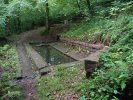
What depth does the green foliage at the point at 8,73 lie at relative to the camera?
7.01 m

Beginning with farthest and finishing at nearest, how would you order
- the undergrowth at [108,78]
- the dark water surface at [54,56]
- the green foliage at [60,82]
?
the dark water surface at [54,56] → the green foliage at [60,82] → the undergrowth at [108,78]

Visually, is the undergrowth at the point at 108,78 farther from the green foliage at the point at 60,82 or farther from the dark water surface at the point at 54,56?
the dark water surface at the point at 54,56

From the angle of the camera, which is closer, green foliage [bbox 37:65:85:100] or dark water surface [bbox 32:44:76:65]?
green foliage [bbox 37:65:85:100]

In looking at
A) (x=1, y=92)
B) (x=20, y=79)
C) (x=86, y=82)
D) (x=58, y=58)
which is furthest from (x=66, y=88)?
(x=58, y=58)

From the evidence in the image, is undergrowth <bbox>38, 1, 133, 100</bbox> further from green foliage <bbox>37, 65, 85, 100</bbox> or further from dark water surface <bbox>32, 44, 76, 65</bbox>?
dark water surface <bbox>32, 44, 76, 65</bbox>

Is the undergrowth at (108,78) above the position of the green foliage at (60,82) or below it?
above

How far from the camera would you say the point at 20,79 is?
30.4 ft

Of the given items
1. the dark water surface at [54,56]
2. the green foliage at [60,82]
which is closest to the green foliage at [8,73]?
the green foliage at [60,82]

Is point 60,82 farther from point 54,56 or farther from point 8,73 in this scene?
point 54,56

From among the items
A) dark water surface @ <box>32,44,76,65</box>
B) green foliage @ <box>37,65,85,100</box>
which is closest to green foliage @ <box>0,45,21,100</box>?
green foliage @ <box>37,65,85,100</box>

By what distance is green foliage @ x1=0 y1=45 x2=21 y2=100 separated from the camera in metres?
7.01

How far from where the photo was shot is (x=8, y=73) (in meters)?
9.87

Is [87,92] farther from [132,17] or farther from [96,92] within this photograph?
[132,17]

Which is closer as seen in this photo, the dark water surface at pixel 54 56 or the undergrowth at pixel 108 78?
the undergrowth at pixel 108 78
